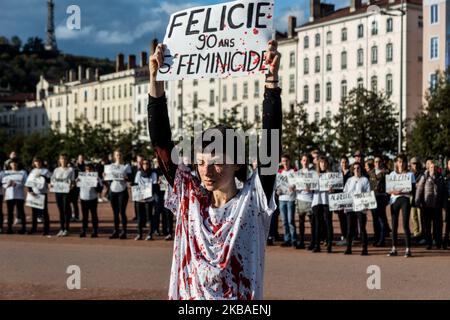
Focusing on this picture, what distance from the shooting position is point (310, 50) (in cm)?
8588

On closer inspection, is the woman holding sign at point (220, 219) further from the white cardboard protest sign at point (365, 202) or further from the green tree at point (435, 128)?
the green tree at point (435, 128)

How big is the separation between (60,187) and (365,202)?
7.96 metres

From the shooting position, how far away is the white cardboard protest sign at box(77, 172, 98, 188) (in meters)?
19.5

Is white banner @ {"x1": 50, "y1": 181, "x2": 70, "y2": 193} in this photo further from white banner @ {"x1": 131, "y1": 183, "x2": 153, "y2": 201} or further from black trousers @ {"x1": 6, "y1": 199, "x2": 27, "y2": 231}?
white banner @ {"x1": 131, "y1": 183, "x2": 153, "y2": 201}

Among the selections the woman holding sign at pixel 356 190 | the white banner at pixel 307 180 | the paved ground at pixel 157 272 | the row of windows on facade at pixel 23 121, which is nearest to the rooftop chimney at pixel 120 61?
the row of windows on facade at pixel 23 121

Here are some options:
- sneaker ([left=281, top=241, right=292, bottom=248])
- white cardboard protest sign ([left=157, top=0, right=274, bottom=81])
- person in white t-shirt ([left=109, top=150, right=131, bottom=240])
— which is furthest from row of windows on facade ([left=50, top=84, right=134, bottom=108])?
white cardboard protest sign ([left=157, top=0, right=274, bottom=81])

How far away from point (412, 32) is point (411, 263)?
63115 mm

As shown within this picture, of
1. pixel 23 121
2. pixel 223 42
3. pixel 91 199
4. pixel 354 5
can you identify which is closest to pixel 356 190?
pixel 91 199

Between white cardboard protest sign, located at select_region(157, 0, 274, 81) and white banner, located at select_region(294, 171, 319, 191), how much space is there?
12.6 meters

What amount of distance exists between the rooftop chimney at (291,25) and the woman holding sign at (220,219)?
280ft
